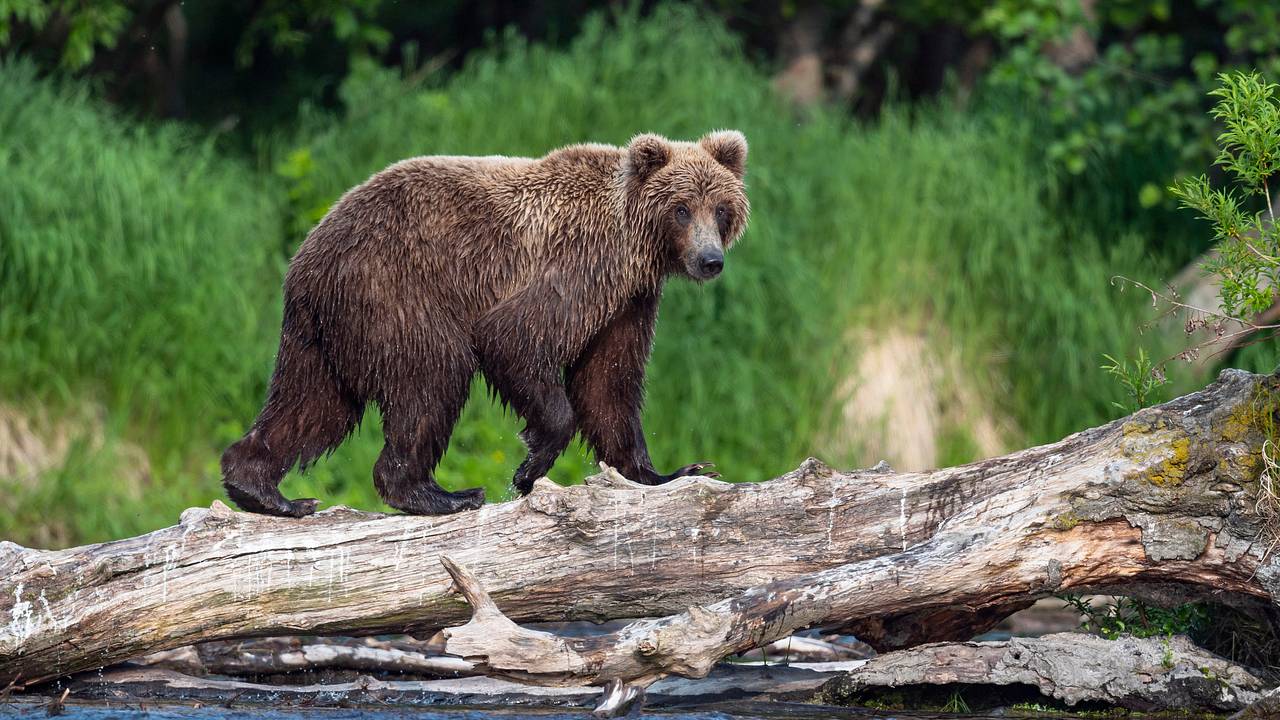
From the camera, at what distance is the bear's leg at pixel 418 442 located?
548cm

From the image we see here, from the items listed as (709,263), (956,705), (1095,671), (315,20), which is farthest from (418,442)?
(315,20)

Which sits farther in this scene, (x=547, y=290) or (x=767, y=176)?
(x=767, y=176)

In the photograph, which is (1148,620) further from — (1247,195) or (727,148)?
(727,148)

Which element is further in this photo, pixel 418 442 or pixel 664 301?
pixel 664 301

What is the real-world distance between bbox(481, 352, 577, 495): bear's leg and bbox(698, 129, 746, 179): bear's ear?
1.18 meters

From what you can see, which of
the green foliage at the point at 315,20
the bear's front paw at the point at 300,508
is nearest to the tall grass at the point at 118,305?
the green foliage at the point at 315,20

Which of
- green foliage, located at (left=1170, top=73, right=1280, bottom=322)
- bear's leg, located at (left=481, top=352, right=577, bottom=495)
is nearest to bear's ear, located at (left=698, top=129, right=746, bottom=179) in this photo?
bear's leg, located at (left=481, top=352, right=577, bottom=495)

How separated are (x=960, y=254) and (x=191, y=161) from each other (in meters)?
5.60

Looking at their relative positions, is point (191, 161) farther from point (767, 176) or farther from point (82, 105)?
point (767, 176)

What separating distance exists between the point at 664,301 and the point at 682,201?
396cm

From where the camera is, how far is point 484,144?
10.4 meters

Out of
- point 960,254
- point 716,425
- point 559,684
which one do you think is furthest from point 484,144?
point 559,684

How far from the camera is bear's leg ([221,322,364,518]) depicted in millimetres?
5574

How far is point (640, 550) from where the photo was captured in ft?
15.9
